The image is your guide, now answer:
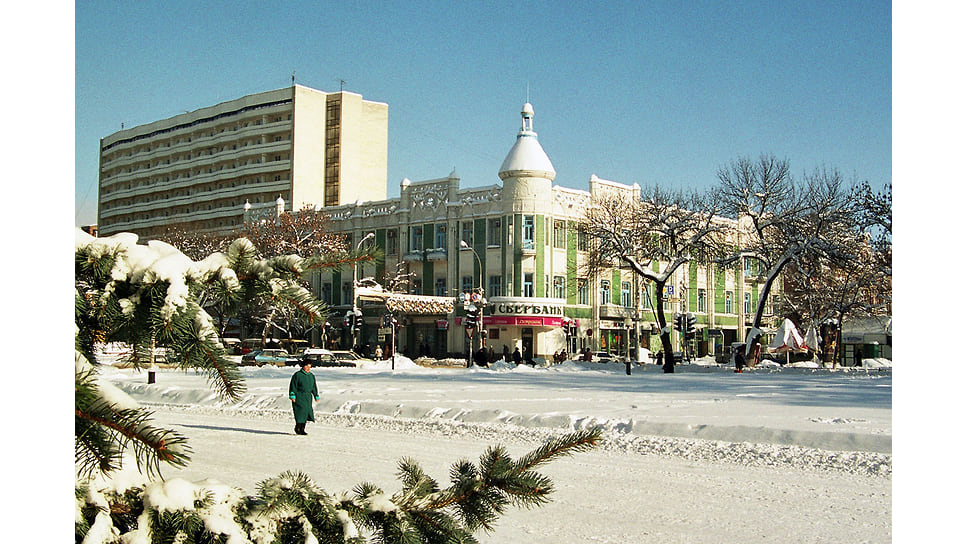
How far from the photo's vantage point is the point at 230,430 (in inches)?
591

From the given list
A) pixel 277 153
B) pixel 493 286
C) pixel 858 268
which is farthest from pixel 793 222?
pixel 277 153

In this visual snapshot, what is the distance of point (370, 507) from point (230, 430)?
518 inches

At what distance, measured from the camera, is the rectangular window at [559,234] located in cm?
5169

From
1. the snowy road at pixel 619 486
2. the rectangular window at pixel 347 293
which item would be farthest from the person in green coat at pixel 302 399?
the rectangular window at pixel 347 293

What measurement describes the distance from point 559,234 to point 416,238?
8.27m

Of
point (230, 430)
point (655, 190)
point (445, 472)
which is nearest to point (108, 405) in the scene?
point (445, 472)

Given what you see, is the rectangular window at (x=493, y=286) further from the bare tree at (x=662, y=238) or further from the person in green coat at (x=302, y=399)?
the person in green coat at (x=302, y=399)

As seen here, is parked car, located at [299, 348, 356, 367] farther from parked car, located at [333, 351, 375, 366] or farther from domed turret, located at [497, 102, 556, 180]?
domed turret, located at [497, 102, 556, 180]

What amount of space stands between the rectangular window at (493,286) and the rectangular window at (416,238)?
4633 mm

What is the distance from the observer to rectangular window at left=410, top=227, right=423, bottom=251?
5331cm

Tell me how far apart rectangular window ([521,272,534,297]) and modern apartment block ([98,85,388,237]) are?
79.2 ft

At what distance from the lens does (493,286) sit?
169 ft

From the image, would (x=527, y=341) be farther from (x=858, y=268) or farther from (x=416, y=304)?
(x=858, y=268)
